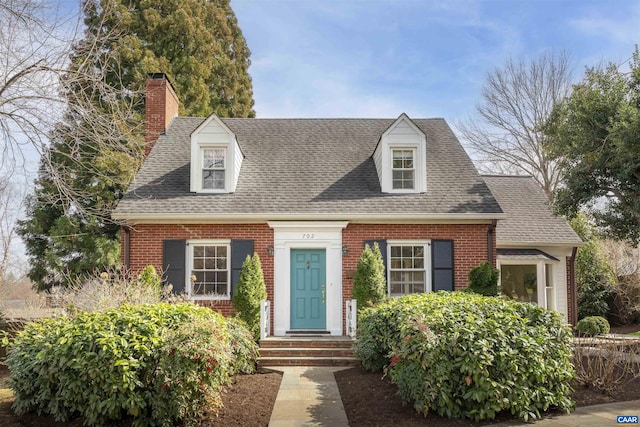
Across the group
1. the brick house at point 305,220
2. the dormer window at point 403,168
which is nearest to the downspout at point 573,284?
the brick house at point 305,220

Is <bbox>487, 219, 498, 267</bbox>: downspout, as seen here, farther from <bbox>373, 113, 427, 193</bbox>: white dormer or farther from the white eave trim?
<bbox>373, 113, 427, 193</bbox>: white dormer

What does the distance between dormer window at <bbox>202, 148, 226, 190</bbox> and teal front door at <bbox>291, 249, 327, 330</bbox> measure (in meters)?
2.75

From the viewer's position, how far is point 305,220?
41.0ft

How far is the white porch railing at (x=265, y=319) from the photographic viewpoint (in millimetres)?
11086

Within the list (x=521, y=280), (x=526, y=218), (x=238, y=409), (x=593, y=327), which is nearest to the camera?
(x=238, y=409)

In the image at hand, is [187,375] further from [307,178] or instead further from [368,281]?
[307,178]

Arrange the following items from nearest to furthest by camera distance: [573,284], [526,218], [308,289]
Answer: [308,289] → [573,284] → [526,218]

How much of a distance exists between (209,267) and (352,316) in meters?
3.79

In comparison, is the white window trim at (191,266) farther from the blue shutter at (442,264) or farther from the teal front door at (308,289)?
the blue shutter at (442,264)

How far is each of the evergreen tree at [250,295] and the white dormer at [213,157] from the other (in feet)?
8.47

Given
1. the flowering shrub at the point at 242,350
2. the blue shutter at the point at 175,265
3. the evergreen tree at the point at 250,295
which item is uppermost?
the blue shutter at the point at 175,265

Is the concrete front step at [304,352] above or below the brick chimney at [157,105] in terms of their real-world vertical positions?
below

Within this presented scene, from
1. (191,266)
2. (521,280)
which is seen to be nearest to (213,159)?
(191,266)

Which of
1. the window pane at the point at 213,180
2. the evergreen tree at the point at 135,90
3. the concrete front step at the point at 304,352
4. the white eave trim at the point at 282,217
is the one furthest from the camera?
the evergreen tree at the point at 135,90
